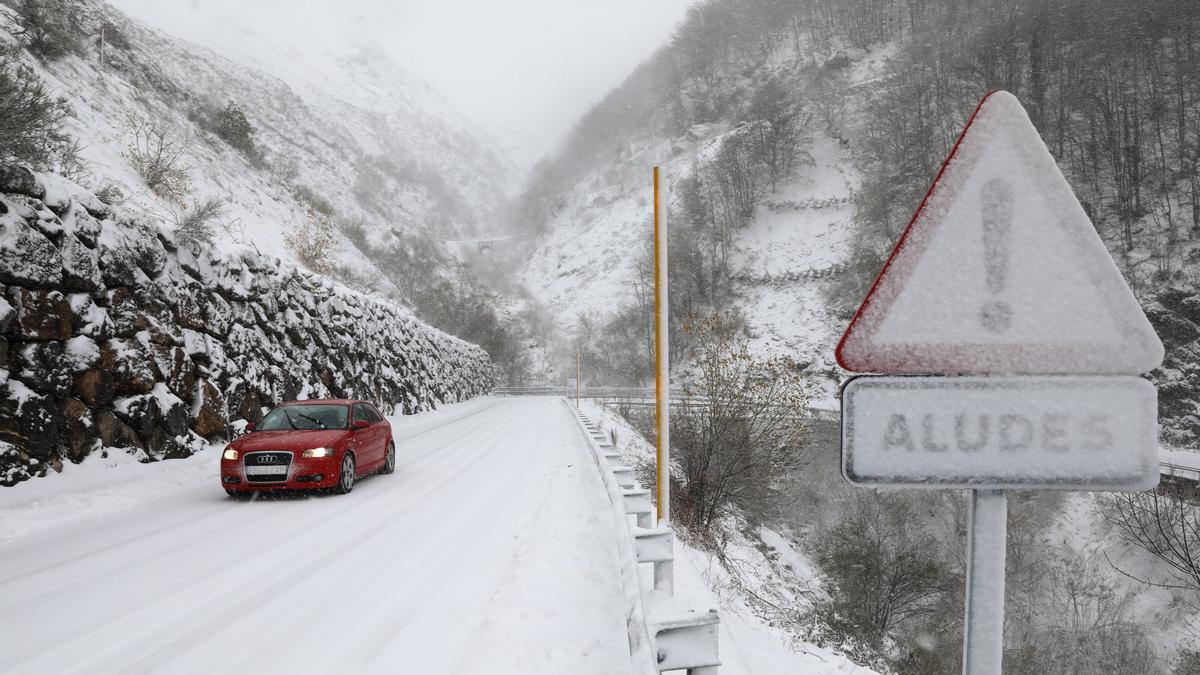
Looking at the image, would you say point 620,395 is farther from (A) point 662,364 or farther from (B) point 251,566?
(B) point 251,566

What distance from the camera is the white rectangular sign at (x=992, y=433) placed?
1231 millimetres

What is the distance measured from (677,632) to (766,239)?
2684 inches

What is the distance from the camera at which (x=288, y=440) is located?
7.93 metres

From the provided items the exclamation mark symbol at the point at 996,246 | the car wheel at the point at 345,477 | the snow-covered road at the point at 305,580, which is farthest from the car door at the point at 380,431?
the exclamation mark symbol at the point at 996,246

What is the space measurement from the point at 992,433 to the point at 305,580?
17.0ft

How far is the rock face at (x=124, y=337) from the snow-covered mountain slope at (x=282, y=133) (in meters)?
4.00

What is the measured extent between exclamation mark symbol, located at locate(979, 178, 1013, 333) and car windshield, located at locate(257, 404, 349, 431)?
8.90m

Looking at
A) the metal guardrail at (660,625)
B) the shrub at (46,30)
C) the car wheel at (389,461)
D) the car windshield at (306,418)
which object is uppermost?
the shrub at (46,30)

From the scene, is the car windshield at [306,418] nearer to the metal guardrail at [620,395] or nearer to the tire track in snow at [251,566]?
the tire track in snow at [251,566]

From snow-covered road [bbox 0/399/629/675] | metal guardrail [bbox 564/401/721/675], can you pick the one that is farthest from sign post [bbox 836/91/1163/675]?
snow-covered road [bbox 0/399/629/675]

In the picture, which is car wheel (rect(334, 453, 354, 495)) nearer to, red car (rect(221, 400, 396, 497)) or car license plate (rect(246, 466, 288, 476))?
red car (rect(221, 400, 396, 497))

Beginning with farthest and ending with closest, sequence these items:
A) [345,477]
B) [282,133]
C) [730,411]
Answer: [282,133]
[730,411]
[345,477]

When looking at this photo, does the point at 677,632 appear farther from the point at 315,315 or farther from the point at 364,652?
the point at 315,315

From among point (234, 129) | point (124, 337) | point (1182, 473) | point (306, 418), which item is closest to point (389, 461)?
point (306, 418)
